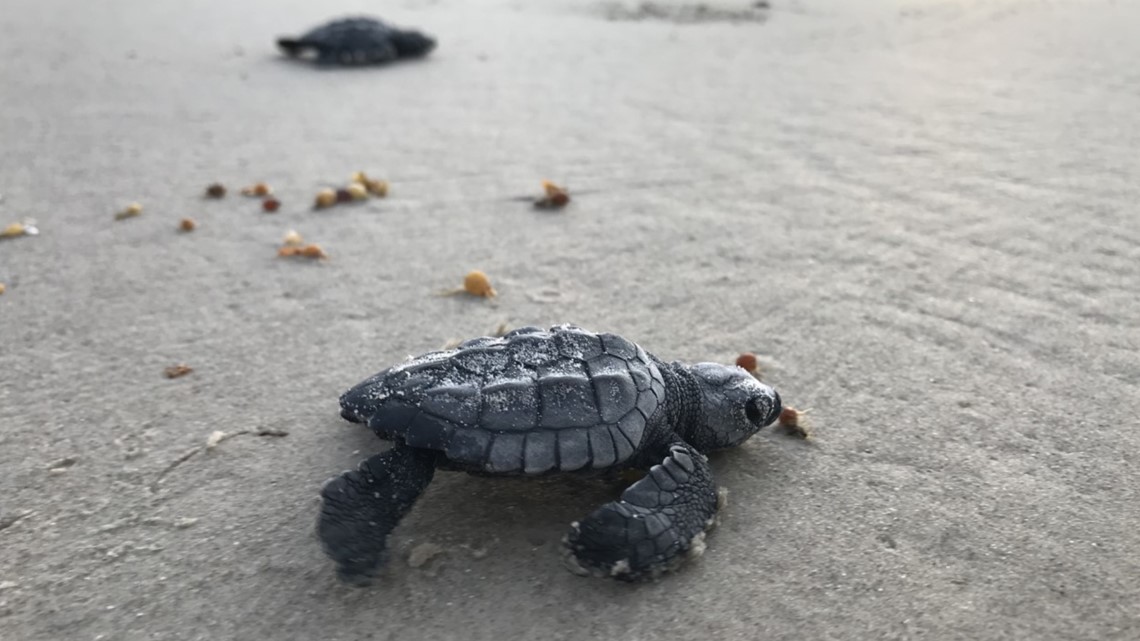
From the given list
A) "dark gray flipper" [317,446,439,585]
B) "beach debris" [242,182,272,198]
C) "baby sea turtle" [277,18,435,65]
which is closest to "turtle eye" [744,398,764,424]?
"dark gray flipper" [317,446,439,585]

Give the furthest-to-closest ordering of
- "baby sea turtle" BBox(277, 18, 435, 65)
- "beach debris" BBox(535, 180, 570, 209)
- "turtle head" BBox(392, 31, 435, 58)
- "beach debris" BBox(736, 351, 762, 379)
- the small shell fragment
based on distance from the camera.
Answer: "turtle head" BBox(392, 31, 435, 58), "baby sea turtle" BBox(277, 18, 435, 65), "beach debris" BBox(535, 180, 570, 209), the small shell fragment, "beach debris" BBox(736, 351, 762, 379)

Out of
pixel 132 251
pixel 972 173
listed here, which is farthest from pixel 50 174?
pixel 972 173

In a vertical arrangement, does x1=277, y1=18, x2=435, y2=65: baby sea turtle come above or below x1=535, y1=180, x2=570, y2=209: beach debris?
above

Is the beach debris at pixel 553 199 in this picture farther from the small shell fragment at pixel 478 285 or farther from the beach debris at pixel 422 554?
the beach debris at pixel 422 554

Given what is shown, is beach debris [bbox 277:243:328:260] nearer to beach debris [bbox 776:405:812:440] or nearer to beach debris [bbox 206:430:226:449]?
beach debris [bbox 206:430:226:449]

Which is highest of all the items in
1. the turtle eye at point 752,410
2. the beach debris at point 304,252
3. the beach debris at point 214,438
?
the turtle eye at point 752,410

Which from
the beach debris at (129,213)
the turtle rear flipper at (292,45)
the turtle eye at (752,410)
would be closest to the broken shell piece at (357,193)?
the beach debris at (129,213)
